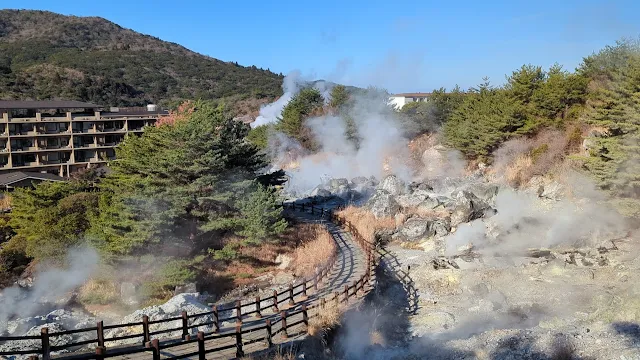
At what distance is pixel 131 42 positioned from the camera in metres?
168

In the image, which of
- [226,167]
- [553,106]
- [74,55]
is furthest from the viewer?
[74,55]

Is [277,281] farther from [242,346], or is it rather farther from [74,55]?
[74,55]

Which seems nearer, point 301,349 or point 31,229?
point 301,349

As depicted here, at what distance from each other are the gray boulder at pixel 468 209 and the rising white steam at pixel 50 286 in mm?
19169

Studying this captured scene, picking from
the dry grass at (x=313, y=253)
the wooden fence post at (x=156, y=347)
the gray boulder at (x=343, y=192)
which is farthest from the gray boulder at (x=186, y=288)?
the gray boulder at (x=343, y=192)

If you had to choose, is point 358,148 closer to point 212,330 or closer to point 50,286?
point 50,286

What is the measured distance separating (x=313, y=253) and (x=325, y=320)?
10780mm

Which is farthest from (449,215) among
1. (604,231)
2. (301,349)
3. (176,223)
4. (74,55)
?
(74,55)

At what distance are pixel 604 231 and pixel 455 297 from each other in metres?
9.43

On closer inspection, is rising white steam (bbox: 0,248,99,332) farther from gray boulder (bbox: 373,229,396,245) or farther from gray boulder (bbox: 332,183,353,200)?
gray boulder (bbox: 332,183,353,200)

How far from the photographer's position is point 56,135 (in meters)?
54.1

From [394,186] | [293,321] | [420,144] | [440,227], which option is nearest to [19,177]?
[394,186]

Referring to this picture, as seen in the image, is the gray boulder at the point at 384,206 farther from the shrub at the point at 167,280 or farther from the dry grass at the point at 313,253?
the shrub at the point at 167,280

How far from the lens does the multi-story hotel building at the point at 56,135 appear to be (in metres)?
51.8
